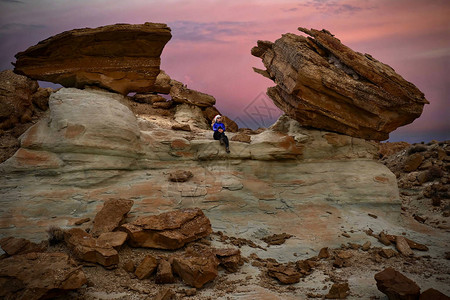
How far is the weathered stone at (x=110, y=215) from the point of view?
823 cm

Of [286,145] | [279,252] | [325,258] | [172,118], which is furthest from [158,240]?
[172,118]

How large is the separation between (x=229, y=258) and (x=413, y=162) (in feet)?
56.6

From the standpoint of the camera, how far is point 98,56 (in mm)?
13258

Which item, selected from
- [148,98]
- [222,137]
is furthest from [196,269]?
[148,98]

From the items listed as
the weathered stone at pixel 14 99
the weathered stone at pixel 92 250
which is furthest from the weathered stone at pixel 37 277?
the weathered stone at pixel 14 99

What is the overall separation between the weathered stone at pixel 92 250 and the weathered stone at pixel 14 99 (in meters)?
7.43

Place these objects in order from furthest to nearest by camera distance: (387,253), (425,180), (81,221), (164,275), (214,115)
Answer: (214,115) → (425,180) → (387,253) → (81,221) → (164,275)

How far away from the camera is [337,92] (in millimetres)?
12258

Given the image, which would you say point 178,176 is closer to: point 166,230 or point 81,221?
point 166,230

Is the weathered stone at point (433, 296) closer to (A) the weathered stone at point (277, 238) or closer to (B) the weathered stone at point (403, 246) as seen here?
(B) the weathered stone at point (403, 246)

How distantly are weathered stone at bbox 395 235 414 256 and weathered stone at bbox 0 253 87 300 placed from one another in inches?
347

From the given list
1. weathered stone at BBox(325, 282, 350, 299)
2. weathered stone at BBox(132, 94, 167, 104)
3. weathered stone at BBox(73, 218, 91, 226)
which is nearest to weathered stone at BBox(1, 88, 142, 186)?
weathered stone at BBox(73, 218, 91, 226)

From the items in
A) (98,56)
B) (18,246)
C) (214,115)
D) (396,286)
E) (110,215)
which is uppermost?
(98,56)

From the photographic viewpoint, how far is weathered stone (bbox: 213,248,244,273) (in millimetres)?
7598
